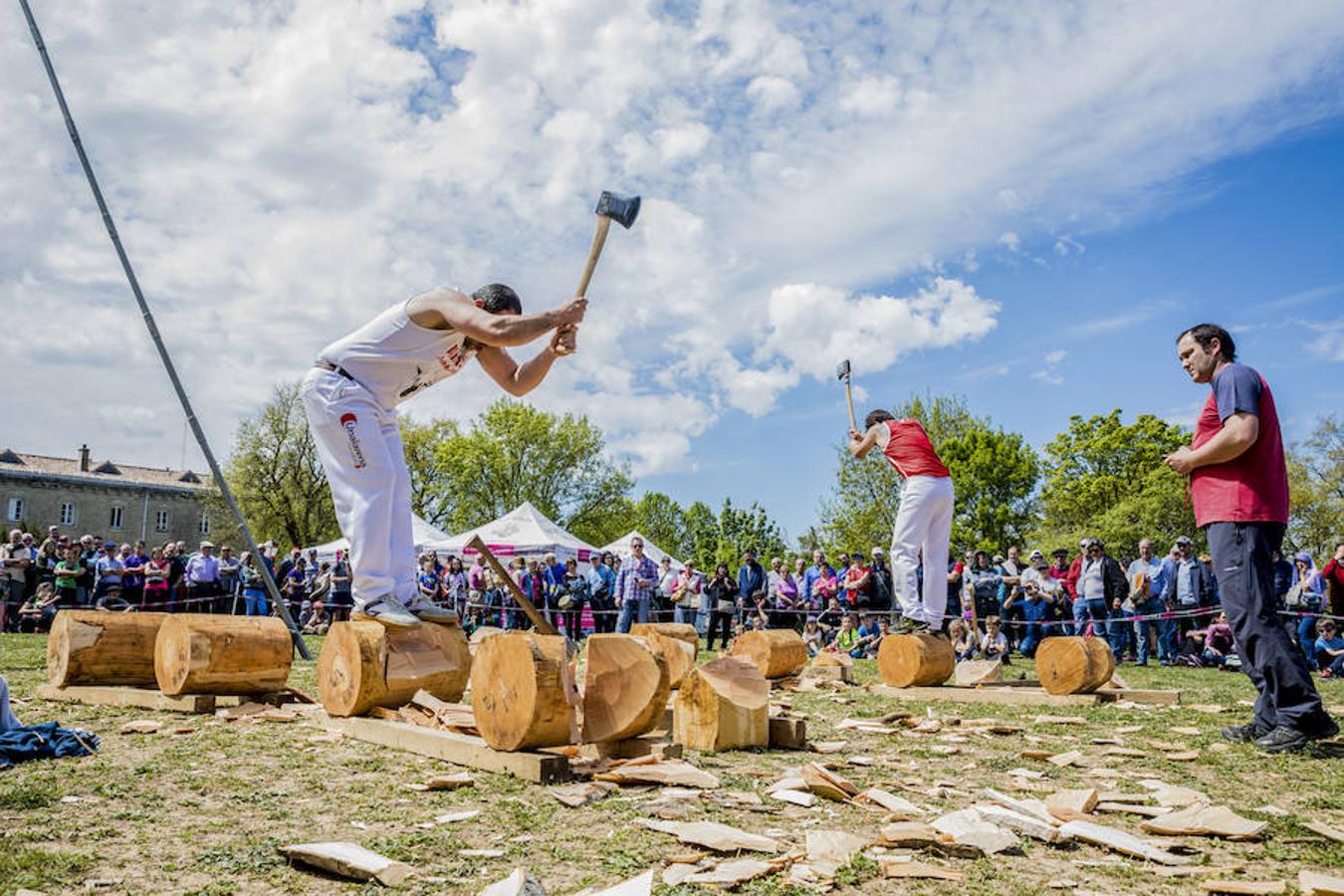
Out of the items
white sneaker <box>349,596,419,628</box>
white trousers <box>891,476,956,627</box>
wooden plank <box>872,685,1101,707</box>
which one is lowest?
wooden plank <box>872,685,1101,707</box>

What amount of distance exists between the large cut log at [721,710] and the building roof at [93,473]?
65475 mm

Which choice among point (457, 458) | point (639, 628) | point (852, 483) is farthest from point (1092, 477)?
point (639, 628)

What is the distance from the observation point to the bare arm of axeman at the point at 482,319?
434 centimetres

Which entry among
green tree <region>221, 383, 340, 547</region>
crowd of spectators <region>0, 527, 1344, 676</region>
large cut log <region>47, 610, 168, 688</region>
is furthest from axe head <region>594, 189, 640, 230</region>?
green tree <region>221, 383, 340, 547</region>

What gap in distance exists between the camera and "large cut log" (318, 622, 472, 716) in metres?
4.55

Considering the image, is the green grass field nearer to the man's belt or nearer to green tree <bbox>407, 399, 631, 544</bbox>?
the man's belt

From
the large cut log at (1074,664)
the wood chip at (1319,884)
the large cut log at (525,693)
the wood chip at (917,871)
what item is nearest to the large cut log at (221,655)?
the large cut log at (525,693)

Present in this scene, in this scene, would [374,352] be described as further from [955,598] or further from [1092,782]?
[955,598]

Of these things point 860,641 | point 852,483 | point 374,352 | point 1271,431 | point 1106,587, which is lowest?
point 860,641

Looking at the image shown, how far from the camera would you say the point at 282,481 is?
5016 cm

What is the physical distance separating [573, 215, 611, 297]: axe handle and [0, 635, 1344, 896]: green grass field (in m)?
2.35

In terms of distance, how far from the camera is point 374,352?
4.67 metres

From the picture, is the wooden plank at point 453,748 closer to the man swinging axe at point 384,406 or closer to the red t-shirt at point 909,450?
the man swinging axe at point 384,406

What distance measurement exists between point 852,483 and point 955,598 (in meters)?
26.5
